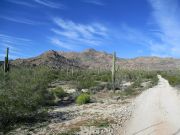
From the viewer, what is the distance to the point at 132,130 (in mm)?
14359

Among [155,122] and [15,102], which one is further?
[155,122]

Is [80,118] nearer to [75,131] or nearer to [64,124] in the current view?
[64,124]

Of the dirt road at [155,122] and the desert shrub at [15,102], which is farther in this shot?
the desert shrub at [15,102]

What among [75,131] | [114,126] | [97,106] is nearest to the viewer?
[75,131]

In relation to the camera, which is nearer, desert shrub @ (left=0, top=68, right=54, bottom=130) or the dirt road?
the dirt road

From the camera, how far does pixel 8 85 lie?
16.8 m

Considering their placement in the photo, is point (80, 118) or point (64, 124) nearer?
point (64, 124)

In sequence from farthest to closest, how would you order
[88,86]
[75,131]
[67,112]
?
[88,86] < [67,112] < [75,131]

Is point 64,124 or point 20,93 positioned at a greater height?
point 20,93

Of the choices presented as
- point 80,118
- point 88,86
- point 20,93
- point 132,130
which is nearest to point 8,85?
point 20,93

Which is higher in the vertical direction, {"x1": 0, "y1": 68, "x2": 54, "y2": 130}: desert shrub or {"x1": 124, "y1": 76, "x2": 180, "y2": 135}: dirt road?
{"x1": 0, "y1": 68, "x2": 54, "y2": 130}: desert shrub

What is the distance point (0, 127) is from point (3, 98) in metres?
1.47

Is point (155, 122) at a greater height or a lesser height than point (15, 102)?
lesser

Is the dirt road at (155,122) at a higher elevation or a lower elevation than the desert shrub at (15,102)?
lower
